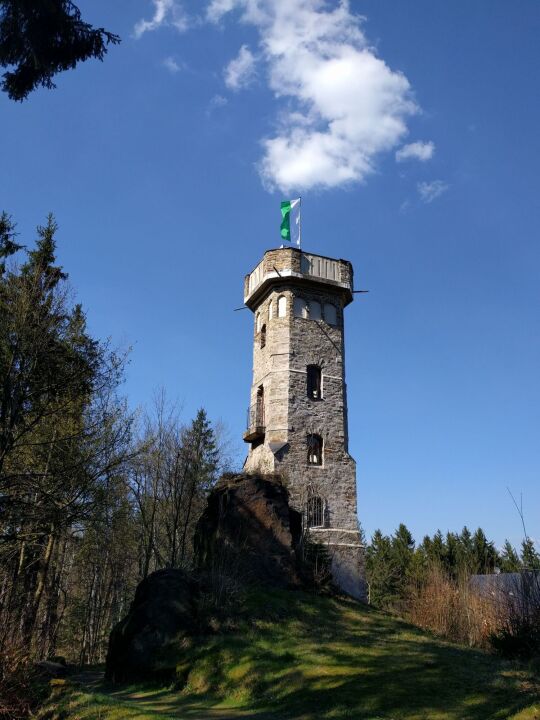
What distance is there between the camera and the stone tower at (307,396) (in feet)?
70.3

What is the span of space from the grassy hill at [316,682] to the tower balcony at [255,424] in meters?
9.42

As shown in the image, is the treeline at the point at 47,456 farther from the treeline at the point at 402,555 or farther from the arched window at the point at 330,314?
the treeline at the point at 402,555

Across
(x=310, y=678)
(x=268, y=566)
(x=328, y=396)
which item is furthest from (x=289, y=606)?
(x=328, y=396)

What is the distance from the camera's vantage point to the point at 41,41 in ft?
23.4

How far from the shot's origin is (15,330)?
42.3ft

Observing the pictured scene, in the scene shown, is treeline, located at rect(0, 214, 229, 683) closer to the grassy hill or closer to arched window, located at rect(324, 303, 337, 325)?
the grassy hill

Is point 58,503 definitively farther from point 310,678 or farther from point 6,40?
point 6,40

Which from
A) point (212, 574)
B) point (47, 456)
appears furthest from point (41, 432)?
point (212, 574)

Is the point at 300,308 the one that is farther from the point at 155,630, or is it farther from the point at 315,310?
the point at 155,630

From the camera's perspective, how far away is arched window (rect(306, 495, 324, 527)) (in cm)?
2132

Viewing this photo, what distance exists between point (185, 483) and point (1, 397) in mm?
12499

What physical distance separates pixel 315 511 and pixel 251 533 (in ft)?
16.0

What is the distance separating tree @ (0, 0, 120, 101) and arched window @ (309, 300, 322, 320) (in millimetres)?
17350

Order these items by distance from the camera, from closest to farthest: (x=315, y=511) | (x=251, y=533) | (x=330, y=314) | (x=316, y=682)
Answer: (x=316, y=682) < (x=251, y=533) < (x=315, y=511) < (x=330, y=314)
